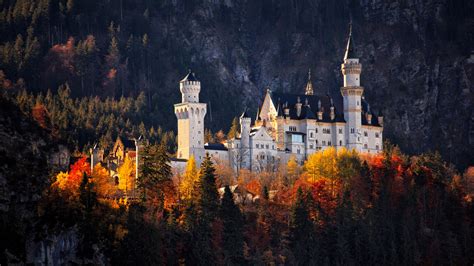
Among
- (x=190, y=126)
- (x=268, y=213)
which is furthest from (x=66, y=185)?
(x=190, y=126)

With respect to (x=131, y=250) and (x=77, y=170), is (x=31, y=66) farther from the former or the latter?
(x=131, y=250)

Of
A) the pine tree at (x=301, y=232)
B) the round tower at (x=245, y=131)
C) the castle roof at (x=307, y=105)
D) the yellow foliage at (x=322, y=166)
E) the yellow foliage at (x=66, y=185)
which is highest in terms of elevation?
the castle roof at (x=307, y=105)

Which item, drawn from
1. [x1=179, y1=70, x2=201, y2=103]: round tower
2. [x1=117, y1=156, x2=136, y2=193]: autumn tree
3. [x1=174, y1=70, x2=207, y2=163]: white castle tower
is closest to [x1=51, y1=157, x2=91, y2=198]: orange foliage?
[x1=117, y1=156, x2=136, y2=193]: autumn tree

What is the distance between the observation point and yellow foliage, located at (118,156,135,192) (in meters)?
144

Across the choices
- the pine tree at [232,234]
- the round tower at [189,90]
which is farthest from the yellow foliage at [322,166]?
the pine tree at [232,234]

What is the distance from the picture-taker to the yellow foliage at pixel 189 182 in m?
141

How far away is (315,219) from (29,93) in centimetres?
5346

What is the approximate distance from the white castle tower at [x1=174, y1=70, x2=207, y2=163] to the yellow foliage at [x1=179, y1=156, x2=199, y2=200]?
7.13 meters

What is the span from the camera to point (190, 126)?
155625 millimetres

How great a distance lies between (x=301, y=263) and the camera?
14175 centimetres

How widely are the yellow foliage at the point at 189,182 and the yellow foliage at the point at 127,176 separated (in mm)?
4818

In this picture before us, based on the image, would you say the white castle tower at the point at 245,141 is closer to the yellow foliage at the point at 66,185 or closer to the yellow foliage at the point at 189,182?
the yellow foliage at the point at 189,182

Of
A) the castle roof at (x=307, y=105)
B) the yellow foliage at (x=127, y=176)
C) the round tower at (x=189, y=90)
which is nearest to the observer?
the yellow foliage at (x=127, y=176)

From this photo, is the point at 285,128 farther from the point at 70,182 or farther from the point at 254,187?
the point at 70,182
